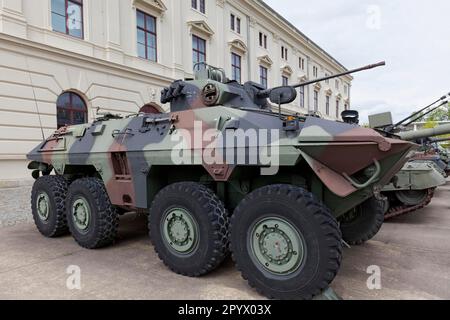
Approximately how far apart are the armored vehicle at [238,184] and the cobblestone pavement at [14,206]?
236 centimetres

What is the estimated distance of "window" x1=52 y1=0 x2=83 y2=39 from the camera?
10828mm

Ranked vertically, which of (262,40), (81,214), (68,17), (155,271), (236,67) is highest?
(262,40)

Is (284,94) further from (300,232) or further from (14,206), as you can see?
(14,206)

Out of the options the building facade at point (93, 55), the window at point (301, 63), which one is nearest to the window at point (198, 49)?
the building facade at point (93, 55)

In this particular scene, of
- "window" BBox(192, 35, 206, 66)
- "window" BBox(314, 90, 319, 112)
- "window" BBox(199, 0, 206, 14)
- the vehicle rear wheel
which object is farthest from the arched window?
"window" BBox(314, 90, 319, 112)

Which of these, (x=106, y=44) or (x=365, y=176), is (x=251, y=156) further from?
(x=106, y=44)

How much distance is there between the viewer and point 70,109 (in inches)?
450

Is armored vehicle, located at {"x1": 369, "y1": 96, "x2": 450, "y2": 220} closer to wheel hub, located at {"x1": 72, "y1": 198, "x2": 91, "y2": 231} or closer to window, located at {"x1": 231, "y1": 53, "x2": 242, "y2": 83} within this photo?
wheel hub, located at {"x1": 72, "y1": 198, "x2": 91, "y2": 231}

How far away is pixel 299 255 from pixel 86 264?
2658 millimetres

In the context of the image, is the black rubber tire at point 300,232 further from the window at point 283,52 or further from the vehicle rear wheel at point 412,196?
the window at point 283,52

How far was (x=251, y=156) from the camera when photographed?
129 inches

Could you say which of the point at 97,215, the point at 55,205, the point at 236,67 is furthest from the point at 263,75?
the point at 97,215

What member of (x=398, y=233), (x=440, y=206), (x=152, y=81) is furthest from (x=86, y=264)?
(x=152, y=81)

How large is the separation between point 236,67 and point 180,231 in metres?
18.1
